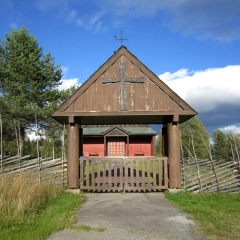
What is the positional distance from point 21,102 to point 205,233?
21871mm

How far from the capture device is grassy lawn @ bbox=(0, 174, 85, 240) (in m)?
5.37

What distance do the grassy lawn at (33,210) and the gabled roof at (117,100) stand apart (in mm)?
2848

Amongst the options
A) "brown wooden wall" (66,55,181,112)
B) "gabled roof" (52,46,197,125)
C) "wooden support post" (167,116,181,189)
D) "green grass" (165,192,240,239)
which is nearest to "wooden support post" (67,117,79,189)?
"gabled roof" (52,46,197,125)

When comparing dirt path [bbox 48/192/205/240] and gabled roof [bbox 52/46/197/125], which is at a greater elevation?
gabled roof [bbox 52/46/197/125]

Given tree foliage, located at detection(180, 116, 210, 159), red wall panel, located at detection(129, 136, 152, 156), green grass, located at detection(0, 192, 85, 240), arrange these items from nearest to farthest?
1. green grass, located at detection(0, 192, 85, 240)
2. red wall panel, located at detection(129, 136, 152, 156)
3. tree foliage, located at detection(180, 116, 210, 159)

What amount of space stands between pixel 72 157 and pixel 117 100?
2588mm

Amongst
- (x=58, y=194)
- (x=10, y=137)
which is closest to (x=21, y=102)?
(x=10, y=137)

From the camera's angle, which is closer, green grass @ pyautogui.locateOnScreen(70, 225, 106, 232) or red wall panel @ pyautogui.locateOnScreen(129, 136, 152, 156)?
green grass @ pyautogui.locateOnScreen(70, 225, 106, 232)

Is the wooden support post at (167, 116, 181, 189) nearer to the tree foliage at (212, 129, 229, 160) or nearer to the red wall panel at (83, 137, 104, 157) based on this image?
the red wall panel at (83, 137, 104, 157)

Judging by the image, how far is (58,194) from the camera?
30.0ft

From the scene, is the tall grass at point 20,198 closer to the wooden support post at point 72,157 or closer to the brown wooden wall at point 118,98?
the wooden support post at point 72,157

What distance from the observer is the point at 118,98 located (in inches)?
398

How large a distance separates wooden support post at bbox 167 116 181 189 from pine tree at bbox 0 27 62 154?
16.2 metres

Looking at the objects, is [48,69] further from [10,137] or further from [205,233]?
[205,233]
